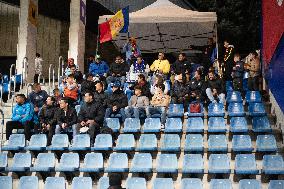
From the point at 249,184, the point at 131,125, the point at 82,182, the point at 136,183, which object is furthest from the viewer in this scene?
the point at 131,125

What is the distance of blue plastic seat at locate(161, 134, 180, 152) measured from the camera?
10352mm

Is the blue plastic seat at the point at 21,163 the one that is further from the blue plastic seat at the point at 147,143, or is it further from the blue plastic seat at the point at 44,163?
the blue plastic seat at the point at 147,143

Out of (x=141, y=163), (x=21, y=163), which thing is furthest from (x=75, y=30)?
(x=141, y=163)

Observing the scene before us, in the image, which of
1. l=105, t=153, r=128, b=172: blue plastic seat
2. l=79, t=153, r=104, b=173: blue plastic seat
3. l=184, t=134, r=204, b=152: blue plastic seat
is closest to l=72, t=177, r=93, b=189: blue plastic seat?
l=79, t=153, r=104, b=173: blue plastic seat

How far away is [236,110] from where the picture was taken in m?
11.8

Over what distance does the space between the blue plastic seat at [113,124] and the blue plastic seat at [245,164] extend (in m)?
3.03

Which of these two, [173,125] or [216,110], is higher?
[216,110]

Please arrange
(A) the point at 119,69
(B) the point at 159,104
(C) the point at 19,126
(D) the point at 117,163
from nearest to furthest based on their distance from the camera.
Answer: (D) the point at 117,163 < (C) the point at 19,126 < (B) the point at 159,104 < (A) the point at 119,69

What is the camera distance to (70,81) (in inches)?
509

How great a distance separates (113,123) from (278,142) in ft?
12.6

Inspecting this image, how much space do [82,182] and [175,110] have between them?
359cm

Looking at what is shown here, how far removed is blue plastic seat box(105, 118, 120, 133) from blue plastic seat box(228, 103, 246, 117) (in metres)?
2.73

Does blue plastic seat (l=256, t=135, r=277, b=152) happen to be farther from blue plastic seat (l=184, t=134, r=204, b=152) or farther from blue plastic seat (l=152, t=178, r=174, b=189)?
blue plastic seat (l=152, t=178, r=174, b=189)

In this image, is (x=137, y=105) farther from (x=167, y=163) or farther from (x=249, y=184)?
(x=249, y=184)
